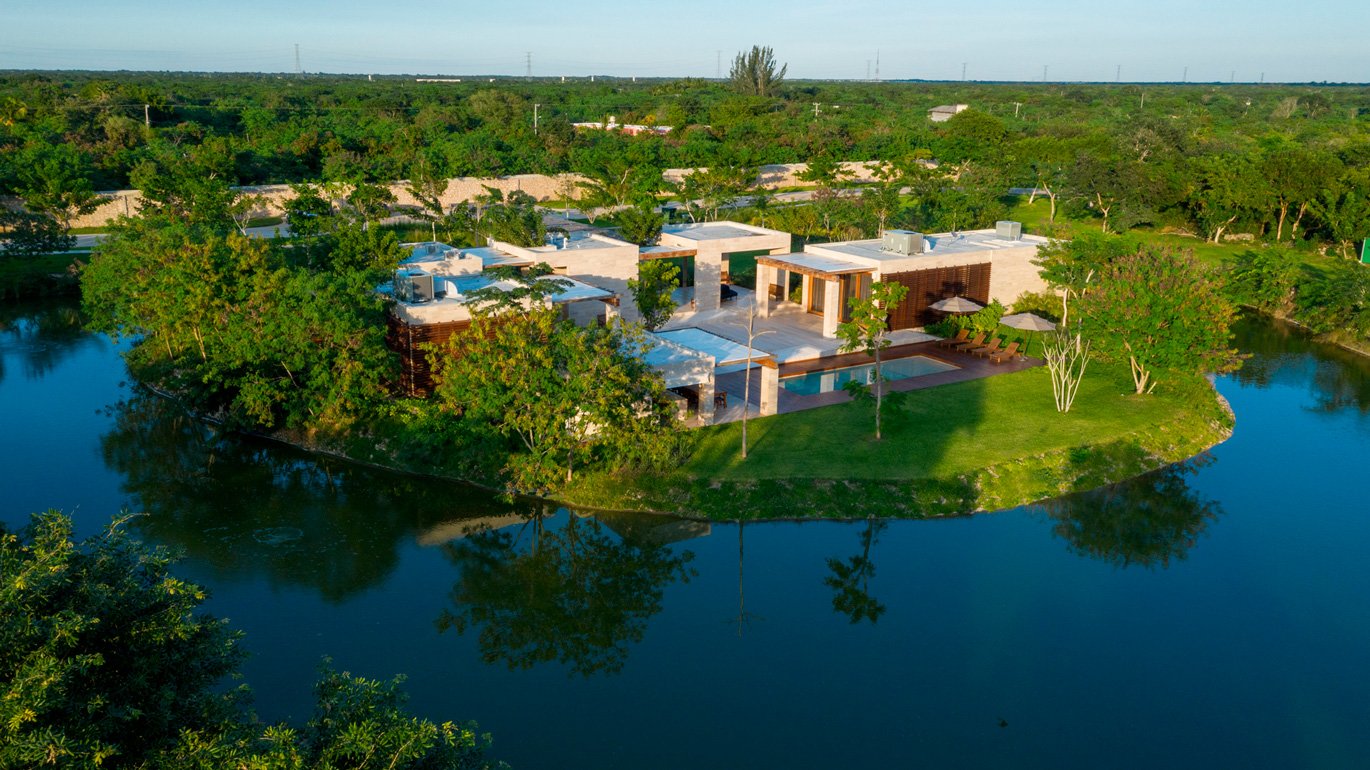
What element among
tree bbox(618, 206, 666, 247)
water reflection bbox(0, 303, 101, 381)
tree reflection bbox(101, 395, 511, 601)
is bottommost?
tree reflection bbox(101, 395, 511, 601)

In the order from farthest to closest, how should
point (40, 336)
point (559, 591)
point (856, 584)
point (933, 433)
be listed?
point (40, 336) → point (933, 433) → point (856, 584) → point (559, 591)

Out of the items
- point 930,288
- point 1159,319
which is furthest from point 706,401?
point 930,288

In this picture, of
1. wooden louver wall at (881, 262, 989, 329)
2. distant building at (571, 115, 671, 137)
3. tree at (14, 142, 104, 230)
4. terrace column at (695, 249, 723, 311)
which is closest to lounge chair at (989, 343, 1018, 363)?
wooden louver wall at (881, 262, 989, 329)

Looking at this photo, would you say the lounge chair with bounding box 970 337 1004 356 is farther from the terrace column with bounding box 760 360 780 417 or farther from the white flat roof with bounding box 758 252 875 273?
the terrace column with bounding box 760 360 780 417

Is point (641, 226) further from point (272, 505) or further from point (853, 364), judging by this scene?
point (272, 505)

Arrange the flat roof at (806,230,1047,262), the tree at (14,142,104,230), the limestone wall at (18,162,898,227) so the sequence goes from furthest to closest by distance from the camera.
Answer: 1. the limestone wall at (18,162,898,227)
2. the tree at (14,142,104,230)
3. the flat roof at (806,230,1047,262)

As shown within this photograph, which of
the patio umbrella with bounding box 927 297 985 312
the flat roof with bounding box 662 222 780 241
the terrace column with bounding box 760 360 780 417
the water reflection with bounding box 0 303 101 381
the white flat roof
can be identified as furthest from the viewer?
the flat roof with bounding box 662 222 780 241

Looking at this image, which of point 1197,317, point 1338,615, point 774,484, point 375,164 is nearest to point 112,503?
point 774,484

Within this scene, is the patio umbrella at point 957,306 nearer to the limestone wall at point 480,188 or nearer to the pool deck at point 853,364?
the pool deck at point 853,364
